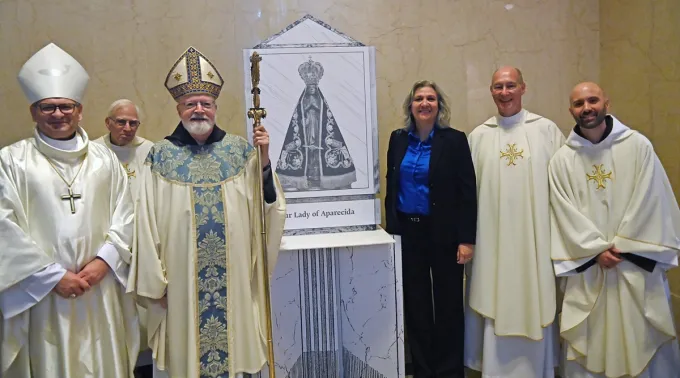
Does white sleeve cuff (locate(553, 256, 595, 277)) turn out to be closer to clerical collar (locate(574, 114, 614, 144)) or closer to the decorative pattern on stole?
clerical collar (locate(574, 114, 614, 144))

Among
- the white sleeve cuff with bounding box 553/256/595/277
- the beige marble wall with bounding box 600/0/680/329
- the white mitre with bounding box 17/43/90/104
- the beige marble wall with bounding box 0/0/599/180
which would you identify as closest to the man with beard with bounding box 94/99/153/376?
the beige marble wall with bounding box 0/0/599/180

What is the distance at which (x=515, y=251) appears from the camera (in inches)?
138

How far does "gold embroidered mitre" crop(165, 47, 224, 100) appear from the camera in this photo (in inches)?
112

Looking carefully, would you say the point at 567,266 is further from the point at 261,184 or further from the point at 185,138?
the point at 185,138

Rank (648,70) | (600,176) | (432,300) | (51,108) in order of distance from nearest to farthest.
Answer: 1. (51,108)
2. (600,176)
3. (432,300)
4. (648,70)

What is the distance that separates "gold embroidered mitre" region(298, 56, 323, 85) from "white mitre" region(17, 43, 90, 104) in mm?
1326

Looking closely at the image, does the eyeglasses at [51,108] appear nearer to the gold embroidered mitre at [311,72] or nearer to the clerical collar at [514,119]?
the gold embroidered mitre at [311,72]

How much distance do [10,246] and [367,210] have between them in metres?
2.02

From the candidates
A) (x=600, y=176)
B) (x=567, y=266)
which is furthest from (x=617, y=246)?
(x=600, y=176)

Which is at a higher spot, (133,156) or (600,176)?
(133,156)

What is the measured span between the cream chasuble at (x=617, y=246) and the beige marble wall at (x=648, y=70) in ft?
2.64

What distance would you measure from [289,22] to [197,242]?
7.29 ft

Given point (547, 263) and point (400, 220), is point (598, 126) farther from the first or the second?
point (400, 220)

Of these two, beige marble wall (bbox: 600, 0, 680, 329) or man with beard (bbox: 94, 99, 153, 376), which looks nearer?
man with beard (bbox: 94, 99, 153, 376)
